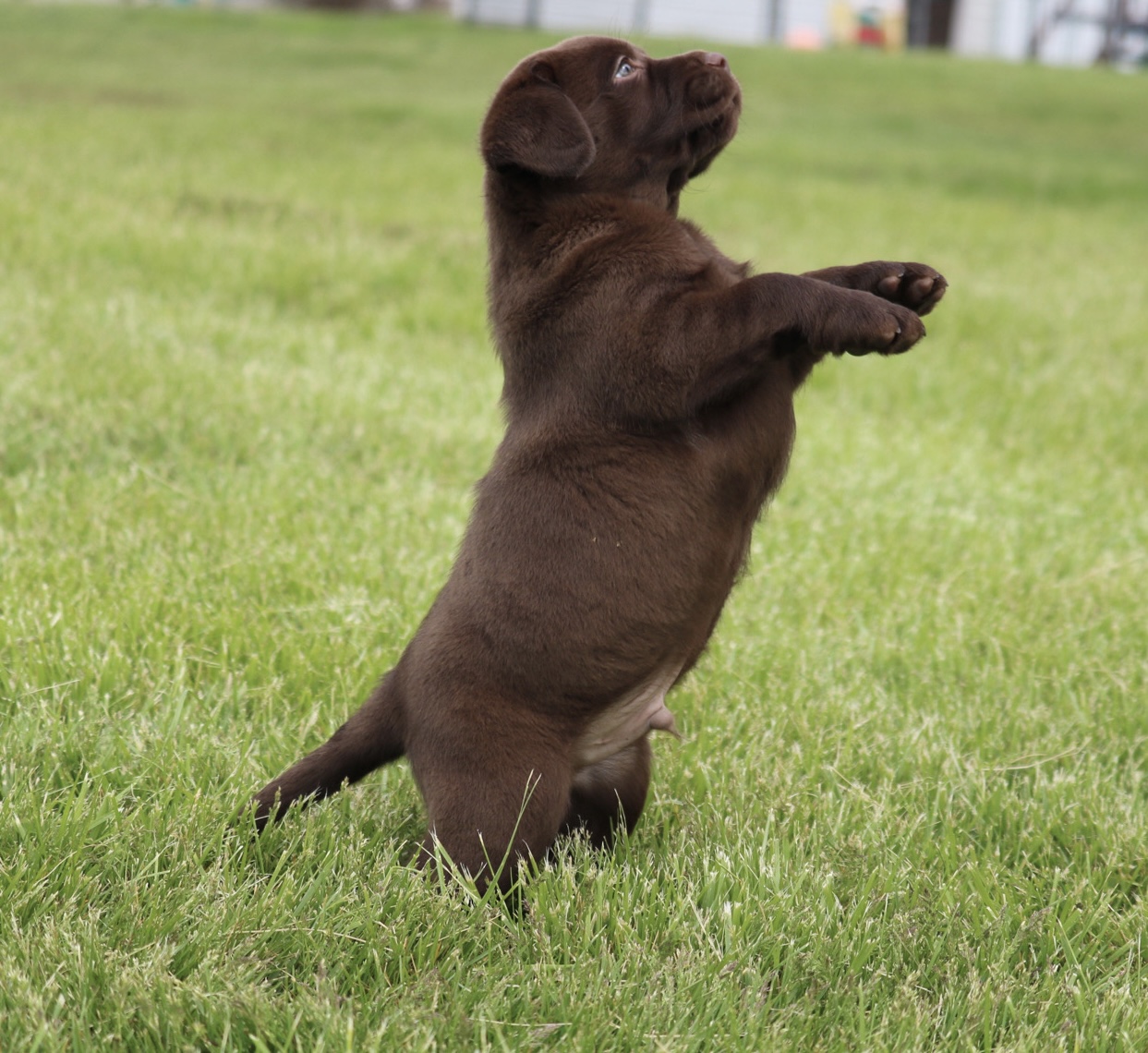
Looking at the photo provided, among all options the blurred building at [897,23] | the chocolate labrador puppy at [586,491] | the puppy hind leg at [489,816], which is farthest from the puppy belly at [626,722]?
the blurred building at [897,23]

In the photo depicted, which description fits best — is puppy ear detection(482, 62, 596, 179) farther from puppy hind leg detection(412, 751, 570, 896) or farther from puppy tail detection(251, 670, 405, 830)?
puppy hind leg detection(412, 751, 570, 896)

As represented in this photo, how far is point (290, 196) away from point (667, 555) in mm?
9403

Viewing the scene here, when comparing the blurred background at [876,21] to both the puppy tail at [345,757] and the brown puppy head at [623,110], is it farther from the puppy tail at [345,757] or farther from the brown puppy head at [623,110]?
the puppy tail at [345,757]

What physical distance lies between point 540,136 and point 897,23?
1608 inches

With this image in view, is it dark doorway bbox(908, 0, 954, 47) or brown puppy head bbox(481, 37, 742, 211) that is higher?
dark doorway bbox(908, 0, 954, 47)

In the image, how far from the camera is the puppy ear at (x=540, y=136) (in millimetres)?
2805

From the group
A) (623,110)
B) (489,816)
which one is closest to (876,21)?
(623,110)

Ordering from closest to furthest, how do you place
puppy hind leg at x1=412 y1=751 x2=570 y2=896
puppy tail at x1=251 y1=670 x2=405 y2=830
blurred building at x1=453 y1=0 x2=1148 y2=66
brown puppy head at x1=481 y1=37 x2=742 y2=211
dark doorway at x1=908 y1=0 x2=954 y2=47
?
puppy hind leg at x1=412 y1=751 x2=570 y2=896 → puppy tail at x1=251 y1=670 x2=405 y2=830 → brown puppy head at x1=481 y1=37 x2=742 y2=211 → blurred building at x1=453 y1=0 x2=1148 y2=66 → dark doorway at x1=908 y1=0 x2=954 y2=47

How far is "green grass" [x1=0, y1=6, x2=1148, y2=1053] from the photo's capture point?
2.31 m

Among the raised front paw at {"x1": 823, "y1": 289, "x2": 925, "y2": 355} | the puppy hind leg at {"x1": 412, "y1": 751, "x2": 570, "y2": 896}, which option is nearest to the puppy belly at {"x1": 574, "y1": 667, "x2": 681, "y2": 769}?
the puppy hind leg at {"x1": 412, "y1": 751, "x2": 570, "y2": 896}

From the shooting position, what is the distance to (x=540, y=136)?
2814mm

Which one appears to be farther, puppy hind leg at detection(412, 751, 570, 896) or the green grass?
puppy hind leg at detection(412, 751, 570, 896)

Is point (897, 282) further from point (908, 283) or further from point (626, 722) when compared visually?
point (626, 722)

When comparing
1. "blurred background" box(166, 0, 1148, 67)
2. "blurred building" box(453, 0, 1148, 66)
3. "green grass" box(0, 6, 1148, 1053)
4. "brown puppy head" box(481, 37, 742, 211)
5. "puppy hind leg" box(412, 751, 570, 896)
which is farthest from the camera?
"blurred building" box(453, 0, 1148, 66)
